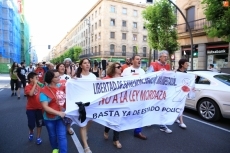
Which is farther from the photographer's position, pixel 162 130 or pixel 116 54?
pixel 116 54

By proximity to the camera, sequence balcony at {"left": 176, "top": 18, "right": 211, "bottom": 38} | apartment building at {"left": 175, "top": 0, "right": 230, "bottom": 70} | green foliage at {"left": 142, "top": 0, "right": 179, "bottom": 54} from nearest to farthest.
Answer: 1. apartment building at {"left": 175, "top": 0, "right": 230, "bottom": 70}
2. balcony at {"left": 176, "top": 18, "right": 211, "bottom": 38}
3. green foliage at {"left": 142, "top": 0, "right": 179, "bottom": 54}

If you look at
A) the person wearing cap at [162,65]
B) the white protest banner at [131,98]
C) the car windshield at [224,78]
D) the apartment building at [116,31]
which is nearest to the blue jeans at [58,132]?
the white protest banner at [131,98]

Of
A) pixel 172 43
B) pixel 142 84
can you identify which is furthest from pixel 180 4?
pixel 142 84

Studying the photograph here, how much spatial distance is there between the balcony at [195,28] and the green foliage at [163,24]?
0.76 meters

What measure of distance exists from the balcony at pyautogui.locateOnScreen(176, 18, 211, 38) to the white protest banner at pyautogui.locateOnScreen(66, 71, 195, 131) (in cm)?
1443

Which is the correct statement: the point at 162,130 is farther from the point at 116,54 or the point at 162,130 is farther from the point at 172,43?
the point at 116,54

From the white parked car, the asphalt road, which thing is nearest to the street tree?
the white parked car

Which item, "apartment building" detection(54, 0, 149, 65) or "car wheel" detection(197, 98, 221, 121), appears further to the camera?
"apartment building" detection(54, 0, 149, 65)

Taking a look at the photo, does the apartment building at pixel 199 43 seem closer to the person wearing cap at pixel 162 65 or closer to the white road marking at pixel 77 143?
the person wearing cap at pixel 162 65

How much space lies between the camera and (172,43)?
64.4 ft

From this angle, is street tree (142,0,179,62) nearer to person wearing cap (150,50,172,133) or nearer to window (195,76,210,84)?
window (195,76,210,84)

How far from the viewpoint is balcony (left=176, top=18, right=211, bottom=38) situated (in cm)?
1759

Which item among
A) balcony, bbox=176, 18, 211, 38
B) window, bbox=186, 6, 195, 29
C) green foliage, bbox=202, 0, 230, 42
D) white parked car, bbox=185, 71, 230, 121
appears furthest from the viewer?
window, bbox=186, 6, 195, 29

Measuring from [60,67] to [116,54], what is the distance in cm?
4482
